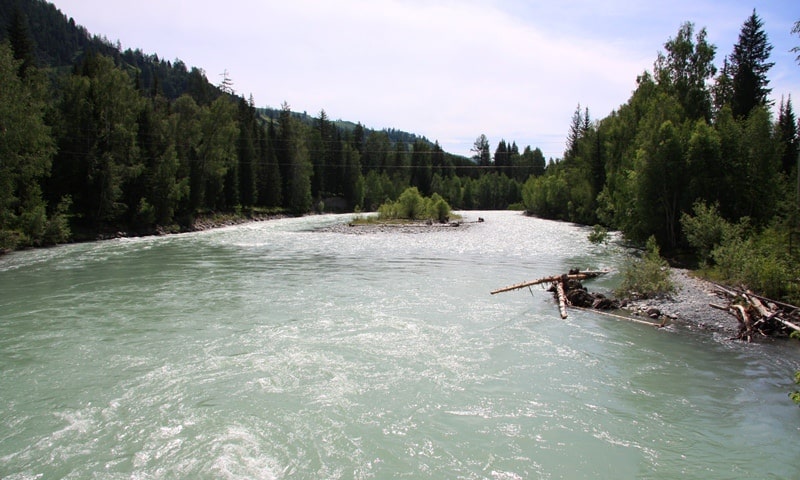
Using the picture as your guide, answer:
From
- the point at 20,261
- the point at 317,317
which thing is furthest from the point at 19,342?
the point at 20,261

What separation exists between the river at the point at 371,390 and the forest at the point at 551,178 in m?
7.41

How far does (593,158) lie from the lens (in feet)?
182

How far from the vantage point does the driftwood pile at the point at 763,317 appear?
1311 centimetres

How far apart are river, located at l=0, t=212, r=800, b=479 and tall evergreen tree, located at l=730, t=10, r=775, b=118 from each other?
40401 mm

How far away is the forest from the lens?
26516mm

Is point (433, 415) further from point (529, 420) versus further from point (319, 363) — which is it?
point (319, 363)

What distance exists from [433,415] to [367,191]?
323ft

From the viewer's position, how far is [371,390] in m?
9.70

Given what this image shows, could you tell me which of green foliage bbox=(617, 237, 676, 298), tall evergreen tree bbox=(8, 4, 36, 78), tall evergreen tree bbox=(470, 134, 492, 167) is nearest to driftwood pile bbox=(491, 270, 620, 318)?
green foliage bbox=(617, 237, 676, 298)

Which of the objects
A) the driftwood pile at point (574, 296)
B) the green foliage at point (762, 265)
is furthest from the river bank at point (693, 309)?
the green foliage at point (762, 265)

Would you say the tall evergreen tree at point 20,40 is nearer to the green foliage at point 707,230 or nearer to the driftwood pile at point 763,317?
the green foliage at point 707,230

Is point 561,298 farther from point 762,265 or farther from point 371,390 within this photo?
point 371,390

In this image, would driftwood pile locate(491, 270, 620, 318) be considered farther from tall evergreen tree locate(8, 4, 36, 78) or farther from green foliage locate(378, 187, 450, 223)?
tall evergreen tree locate(8, 4, 36, 78)

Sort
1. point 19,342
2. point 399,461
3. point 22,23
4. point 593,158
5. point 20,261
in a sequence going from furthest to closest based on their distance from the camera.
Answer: point 593,158, point 22,23, point 20,261, point 19,342, point 399,461
